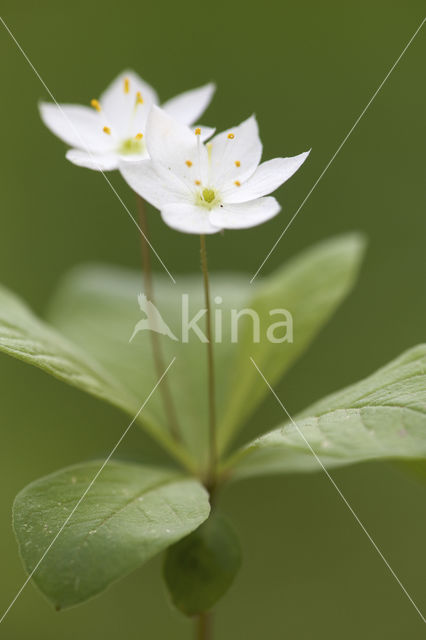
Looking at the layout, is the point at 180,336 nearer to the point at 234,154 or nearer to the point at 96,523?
the point at 234,154

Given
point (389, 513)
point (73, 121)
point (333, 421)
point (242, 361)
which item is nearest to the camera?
point (333, 421)

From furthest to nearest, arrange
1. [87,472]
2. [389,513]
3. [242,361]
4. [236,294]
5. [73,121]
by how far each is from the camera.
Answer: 1. [389,513]
2. [236,294]
3. [242,361]
4. [73,121]
5. [87,472]

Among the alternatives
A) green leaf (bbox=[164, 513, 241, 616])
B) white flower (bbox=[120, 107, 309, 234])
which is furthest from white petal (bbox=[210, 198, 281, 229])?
green leaf (bbox=[164, 513, 241, 616])

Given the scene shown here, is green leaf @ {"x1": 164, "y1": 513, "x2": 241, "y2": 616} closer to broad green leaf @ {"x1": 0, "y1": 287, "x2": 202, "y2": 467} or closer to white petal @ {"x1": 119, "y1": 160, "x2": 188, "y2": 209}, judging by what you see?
broad green leaf @ {"x1": 0, "y1": 287, "x2": 202, "y2": 467}

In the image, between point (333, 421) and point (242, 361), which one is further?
point (242, 361)

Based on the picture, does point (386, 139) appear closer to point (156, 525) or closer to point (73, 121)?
point (73, 121)

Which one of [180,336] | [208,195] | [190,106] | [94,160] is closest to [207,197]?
[208,195]

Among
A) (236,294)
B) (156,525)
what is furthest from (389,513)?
(156,525)
